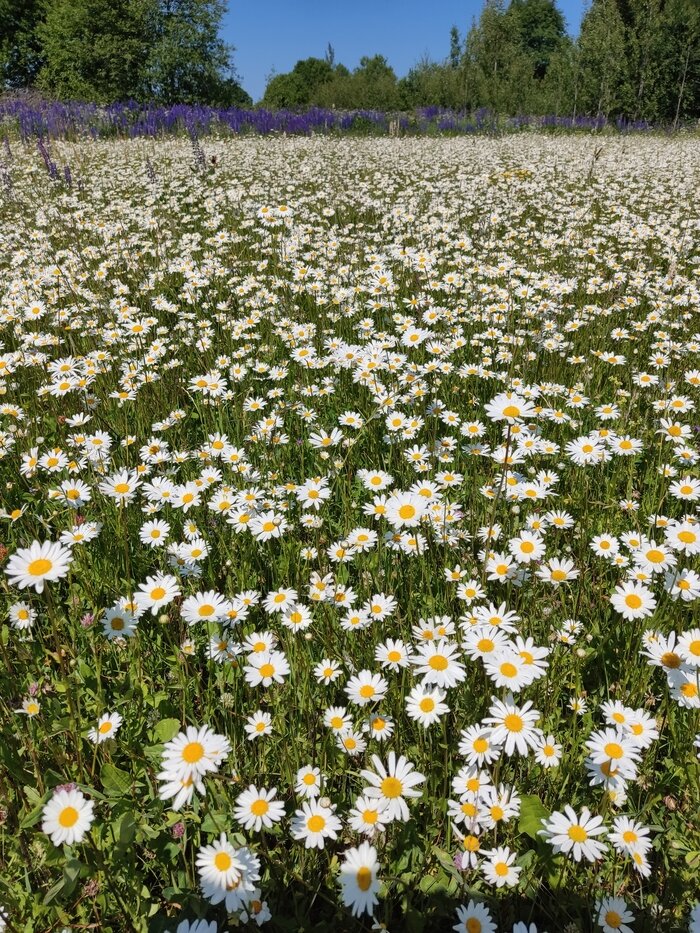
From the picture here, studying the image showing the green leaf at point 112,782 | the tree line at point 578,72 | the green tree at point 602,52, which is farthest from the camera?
the tree line at point 578,72

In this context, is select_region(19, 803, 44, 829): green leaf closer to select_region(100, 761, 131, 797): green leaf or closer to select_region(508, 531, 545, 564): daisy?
select_region(100, 761, 131, 797): green leaf

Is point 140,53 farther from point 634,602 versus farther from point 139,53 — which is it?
point 634,602

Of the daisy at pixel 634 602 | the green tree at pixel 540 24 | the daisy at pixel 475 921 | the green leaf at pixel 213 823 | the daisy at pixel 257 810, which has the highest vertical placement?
the green tree at pixel 540 24

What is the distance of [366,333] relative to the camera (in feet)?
12.8

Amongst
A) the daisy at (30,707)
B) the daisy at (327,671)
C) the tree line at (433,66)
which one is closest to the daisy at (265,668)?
the daisy at (327,671)

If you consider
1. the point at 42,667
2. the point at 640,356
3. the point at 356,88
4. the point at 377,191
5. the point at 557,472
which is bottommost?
the point at 42,667

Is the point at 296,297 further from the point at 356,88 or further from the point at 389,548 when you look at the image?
the point at 356,88

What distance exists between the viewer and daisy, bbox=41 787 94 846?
124 cm

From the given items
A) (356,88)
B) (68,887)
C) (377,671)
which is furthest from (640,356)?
(356,88)

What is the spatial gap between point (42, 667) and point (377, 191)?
7477mm

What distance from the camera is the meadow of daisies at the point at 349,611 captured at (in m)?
1.46

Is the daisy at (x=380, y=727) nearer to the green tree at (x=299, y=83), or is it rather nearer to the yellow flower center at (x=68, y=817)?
the yellow flower center at (x=68, y=817)

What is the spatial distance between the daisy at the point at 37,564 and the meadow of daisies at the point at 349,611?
1cm

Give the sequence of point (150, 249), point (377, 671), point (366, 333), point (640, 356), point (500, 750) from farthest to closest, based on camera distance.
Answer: point (150, 249) → point (640, 356) → point (366, 333) → point (377, 671) → point (500, 750)
